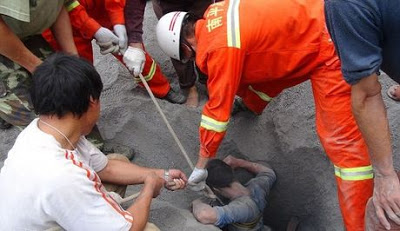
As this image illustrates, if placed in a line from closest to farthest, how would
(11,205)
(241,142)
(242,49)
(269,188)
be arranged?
(11,205) < (242,49) < (269,188) < (241,142)

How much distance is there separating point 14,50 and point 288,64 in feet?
5.08

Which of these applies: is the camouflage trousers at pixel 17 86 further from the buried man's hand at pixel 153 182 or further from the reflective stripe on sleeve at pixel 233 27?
the reflective stripe on sleeve at pixel 233 27

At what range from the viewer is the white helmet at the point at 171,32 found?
119 inches

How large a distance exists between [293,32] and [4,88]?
1.73 metres

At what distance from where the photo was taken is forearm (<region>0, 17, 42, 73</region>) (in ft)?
7.98

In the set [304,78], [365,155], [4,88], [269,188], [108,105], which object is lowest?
[269,188]

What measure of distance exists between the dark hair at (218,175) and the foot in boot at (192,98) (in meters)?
0.73

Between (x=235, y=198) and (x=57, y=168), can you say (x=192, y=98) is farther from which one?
(x=57, y=168)

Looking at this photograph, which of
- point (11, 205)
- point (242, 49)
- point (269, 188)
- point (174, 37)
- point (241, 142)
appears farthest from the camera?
point (241, 142)

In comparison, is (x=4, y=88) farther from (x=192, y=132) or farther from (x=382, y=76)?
(x=382, y=76)

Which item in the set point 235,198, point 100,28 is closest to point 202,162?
point 235,198

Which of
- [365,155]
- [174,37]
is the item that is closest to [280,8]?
[174,37]

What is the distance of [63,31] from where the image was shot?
117 inches

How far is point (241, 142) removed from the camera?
3725 millimetres
